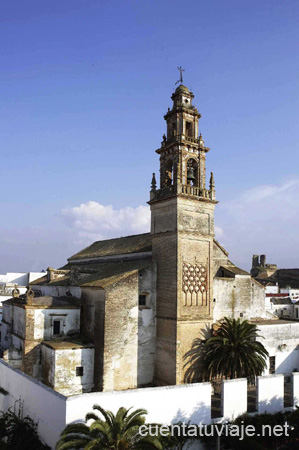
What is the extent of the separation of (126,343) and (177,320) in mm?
3099

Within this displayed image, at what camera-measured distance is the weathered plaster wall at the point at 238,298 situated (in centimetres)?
2661

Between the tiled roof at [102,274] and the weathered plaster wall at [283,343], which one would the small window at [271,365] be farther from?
the tiled roof at [102,274]

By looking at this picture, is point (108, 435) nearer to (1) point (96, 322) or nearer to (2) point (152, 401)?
(2) point (152, 401)

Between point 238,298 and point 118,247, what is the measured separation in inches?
376

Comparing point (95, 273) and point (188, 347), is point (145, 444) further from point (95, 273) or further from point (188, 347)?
point (95, 273)

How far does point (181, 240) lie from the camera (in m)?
22.5

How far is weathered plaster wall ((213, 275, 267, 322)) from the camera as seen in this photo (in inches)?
1048

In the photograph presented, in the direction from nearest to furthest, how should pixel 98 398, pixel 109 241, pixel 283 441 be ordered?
pixel 98 398
pixel 283 441
pixel 109 241

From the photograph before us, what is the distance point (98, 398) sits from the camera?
1443 centimetres

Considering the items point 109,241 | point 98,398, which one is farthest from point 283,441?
point 109,241

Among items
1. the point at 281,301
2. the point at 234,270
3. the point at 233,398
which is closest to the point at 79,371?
the point at 233,398

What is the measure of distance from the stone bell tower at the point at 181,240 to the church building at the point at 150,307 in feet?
0.19

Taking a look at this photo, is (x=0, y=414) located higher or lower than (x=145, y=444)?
lower

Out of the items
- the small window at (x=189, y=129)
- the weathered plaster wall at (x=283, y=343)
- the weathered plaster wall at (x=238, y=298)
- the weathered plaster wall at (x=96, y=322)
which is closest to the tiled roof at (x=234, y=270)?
the weathered plaster wall at (x=238, y=298)
